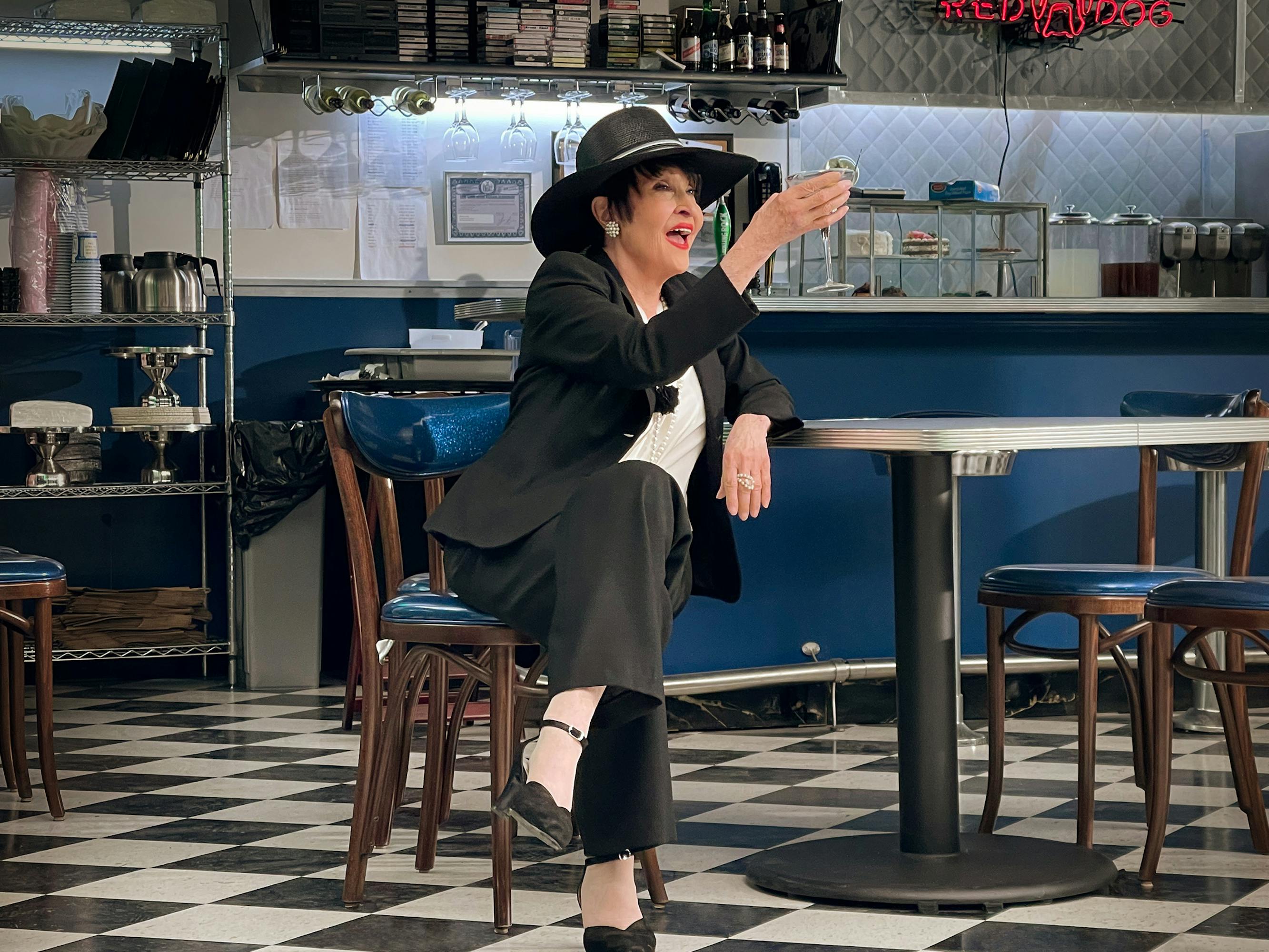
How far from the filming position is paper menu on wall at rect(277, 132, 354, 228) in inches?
248

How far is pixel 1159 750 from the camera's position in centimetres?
294

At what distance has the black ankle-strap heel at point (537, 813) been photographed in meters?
2.25

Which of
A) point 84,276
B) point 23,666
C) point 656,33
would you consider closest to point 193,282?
point 84,276

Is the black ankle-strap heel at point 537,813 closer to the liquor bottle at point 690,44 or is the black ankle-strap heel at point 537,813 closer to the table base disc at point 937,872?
the table base disc at point 937,872

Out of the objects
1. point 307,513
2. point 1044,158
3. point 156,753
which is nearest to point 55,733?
point 156,753

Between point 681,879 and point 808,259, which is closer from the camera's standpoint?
point 681,879

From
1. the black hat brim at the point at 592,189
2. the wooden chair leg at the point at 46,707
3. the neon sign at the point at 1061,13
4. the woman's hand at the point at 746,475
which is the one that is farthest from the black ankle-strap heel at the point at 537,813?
the neon sign at the point at 1061,13

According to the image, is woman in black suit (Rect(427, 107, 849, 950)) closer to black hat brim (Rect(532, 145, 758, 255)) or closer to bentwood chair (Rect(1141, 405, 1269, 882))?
black hat brim (Rect(532, 145, 758, 255))

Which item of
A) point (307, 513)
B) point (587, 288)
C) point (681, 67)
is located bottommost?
point (307, 513)

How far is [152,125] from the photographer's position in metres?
5.73

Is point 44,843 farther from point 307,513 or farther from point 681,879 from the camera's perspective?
point 307,513

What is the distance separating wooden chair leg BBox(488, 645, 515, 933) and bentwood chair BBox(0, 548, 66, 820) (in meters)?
1.29

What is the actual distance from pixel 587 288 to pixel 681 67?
3855 millimetres

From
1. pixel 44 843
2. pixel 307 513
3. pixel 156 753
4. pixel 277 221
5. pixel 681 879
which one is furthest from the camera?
pixel 277 221
